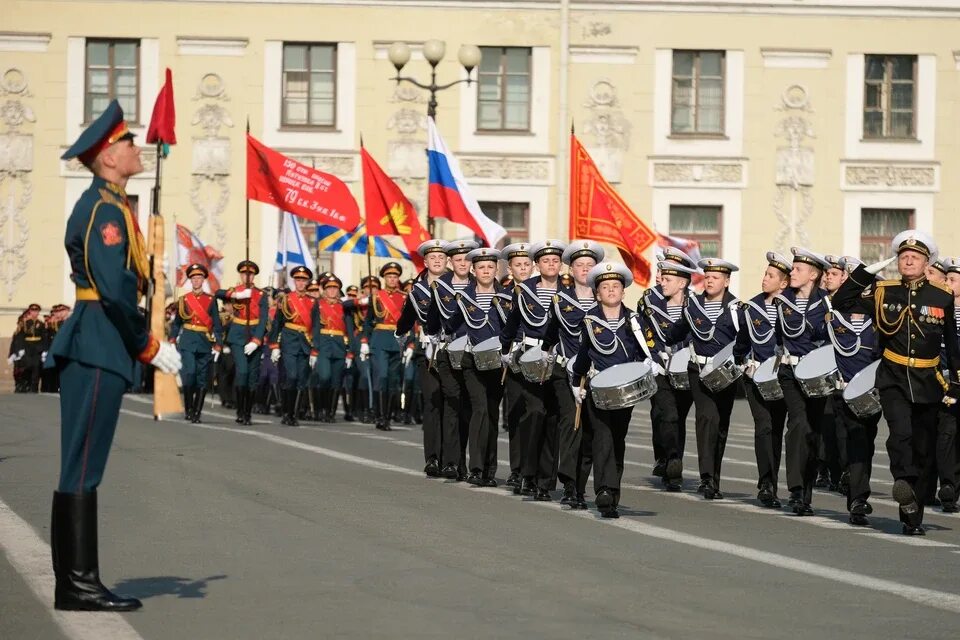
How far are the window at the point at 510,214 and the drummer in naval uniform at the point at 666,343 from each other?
23906 millimetres

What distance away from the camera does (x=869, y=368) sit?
44.9ft

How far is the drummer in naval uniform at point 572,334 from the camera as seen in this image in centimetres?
1426

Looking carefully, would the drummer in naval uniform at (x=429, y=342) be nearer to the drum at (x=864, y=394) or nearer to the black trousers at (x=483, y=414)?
the black trousers at (x=483, y=414)

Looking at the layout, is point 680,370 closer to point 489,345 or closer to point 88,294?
point 489,345

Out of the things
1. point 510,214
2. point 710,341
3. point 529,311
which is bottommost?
point 710,341

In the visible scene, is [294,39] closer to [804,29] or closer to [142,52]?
[142,52]

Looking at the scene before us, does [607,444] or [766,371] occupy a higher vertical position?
[766,371]

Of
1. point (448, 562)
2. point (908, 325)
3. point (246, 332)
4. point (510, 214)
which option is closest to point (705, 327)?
point (908, 325)

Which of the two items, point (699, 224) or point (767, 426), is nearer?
point (767, 426)

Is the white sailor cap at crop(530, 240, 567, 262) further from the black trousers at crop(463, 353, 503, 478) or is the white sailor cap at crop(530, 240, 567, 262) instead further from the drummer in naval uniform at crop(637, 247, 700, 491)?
the drummer in naval uniform at crop(637, 247, 700, 491)

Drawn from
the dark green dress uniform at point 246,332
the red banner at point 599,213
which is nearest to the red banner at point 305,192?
the dark green dress uniform at point 246,332

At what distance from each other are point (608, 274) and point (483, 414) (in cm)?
283

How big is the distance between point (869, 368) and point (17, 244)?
96.2 feet

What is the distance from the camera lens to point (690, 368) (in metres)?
16.2
